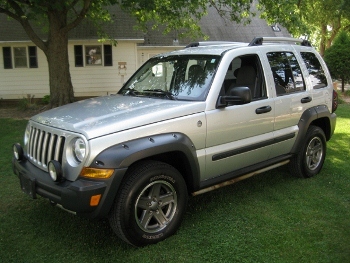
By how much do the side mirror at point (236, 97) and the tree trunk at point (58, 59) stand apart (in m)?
9.75

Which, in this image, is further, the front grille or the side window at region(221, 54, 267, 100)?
the side window at region(221, 54, 267, 100)

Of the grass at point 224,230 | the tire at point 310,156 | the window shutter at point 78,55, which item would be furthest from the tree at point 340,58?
the grass at point 224,230

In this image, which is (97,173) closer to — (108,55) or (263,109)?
(263,109)

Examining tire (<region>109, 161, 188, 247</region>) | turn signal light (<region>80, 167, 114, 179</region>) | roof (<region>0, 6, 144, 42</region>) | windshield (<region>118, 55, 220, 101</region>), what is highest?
roof (<region>0, 6, 144, 42</region>)

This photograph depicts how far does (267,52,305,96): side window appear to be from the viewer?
507 centimetres

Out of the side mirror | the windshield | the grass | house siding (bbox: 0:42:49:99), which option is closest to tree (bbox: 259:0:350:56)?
the grass

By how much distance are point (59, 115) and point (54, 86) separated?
9.64 meters

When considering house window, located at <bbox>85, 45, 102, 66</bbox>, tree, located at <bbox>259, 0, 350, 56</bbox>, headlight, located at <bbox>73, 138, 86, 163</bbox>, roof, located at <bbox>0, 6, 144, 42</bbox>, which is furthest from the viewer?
house window, located at <bbox>85, 45, 102, 66</bbox>

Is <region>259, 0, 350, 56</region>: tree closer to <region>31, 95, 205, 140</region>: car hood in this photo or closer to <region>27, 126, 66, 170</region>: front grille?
<region>31, 95, 205, 140</region>: car hood

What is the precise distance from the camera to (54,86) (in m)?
13.1

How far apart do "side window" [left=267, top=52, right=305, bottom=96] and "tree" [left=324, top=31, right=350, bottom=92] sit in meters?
13.5

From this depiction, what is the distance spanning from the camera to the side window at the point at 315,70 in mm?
5688

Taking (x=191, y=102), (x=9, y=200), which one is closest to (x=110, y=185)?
(x=191, y=102)

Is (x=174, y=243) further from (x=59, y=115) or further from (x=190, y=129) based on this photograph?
(x=59, y=115)
